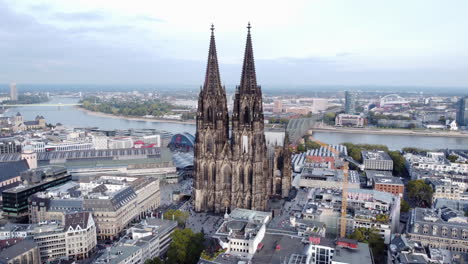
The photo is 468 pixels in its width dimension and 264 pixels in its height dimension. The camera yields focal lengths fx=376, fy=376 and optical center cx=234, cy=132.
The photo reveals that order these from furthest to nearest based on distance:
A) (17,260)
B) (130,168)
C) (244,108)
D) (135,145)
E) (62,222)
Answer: (135,145) < (130,168) < (244,108) < (62,222) < (17,260)

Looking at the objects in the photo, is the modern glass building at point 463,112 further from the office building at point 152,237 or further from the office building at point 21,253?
the office building at point 21,253

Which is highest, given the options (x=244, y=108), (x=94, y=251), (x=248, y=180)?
(x=244, y=108)

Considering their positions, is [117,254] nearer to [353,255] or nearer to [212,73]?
[353,255]

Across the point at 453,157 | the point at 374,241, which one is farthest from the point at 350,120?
the point at 374,241

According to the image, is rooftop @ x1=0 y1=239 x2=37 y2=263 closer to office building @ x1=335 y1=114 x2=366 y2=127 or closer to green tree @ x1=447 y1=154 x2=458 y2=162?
green tree @ x1=447 y1=154 x2=458 y2=162

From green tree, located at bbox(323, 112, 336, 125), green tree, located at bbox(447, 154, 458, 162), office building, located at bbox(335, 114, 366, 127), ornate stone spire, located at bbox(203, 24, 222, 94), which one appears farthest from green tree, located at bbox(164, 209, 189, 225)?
green tree, located at bbox(323, 112, 336, 125)

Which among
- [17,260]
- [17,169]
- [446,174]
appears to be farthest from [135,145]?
[446,174]

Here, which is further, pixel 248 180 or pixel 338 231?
pixel 248 180

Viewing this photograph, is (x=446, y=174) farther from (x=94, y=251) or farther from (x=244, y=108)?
(x=94, y=251)
